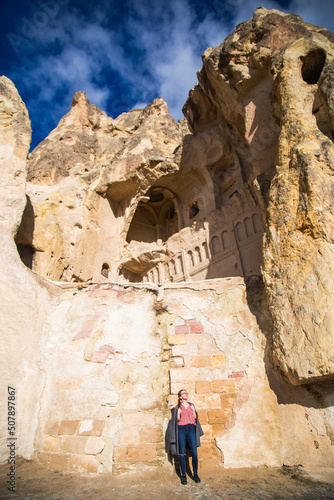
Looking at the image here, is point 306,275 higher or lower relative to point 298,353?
higher

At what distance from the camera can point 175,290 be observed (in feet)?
16.4

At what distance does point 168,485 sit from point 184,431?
0.55 meters

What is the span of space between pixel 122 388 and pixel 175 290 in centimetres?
172

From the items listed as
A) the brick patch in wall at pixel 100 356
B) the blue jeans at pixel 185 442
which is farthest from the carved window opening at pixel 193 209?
the blue jeans at pixel 185 442

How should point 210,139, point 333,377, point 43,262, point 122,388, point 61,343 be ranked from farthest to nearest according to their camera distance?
point 210,139 → point 43,262 → point 61,343 → point 122,388 → point 333,377

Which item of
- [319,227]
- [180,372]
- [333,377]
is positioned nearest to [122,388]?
[180,372]

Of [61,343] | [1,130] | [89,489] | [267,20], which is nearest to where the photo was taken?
[89,489]

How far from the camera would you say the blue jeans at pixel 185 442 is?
337 centimetres

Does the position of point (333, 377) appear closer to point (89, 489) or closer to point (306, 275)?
point (306, 275)

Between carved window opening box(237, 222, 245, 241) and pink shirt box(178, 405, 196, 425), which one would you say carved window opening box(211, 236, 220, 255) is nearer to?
carved window opening box(237, 222, 245, 241)

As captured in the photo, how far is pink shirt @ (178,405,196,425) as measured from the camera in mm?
3577

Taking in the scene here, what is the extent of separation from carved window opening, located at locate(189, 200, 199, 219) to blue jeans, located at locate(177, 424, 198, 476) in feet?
37.4

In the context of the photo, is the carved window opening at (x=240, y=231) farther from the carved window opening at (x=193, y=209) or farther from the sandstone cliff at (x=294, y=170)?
the carved window opening at (x=193, y=209)

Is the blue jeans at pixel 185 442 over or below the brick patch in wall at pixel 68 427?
below
